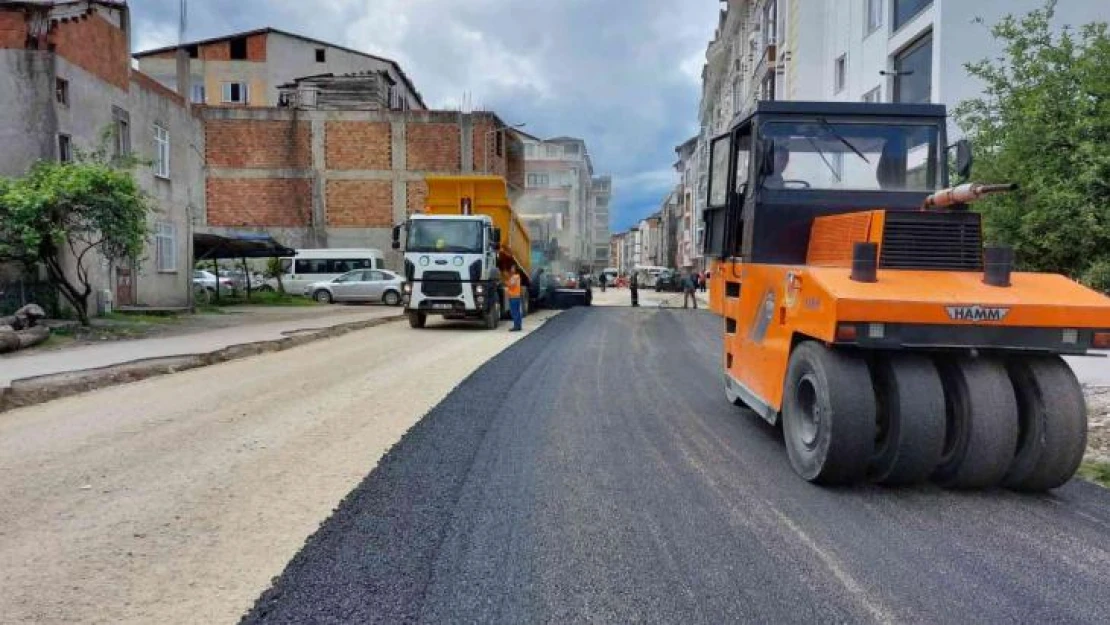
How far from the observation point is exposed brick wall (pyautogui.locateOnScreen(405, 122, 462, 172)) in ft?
129

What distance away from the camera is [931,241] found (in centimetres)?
536

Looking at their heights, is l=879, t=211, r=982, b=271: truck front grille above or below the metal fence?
above

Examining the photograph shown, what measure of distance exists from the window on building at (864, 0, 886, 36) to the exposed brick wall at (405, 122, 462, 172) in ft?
69.5

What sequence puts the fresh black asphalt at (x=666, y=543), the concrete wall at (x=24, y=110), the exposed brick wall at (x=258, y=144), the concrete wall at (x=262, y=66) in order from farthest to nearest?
the concrete wall at (x=262, y=66) → the exposed brick wall at (x=258, y=144) → the concrete wall at (x=24, y=110) → the fresh black asphalt at (x=666, y=543)

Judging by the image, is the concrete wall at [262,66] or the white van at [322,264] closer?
the white van at [322,264]

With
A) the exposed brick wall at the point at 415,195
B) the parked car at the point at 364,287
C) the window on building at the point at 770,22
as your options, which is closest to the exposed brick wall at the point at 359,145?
the exposed brick wall at the point at 415,195

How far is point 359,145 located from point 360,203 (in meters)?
2.96

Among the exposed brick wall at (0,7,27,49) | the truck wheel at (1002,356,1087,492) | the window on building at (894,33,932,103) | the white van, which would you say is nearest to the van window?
the white van

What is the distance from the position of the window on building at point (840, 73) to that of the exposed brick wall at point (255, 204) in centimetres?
2566

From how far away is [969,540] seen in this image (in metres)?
4.19

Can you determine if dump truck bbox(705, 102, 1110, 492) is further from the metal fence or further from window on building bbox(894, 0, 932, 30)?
window on building bbox(894, 0, 932, 30)

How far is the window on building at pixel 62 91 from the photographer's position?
16145 millimetres

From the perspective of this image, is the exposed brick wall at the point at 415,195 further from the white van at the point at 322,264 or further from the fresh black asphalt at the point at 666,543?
the fresh black asphalt at the point at 666,543

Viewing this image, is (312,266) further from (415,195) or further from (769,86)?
(769,86)
